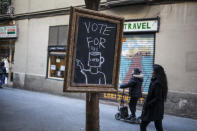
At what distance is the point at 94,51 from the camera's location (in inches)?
141

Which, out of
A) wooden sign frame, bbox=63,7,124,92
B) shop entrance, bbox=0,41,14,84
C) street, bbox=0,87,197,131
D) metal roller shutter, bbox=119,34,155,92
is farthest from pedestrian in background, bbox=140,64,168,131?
shop entrance, bbox=0,41,14,84

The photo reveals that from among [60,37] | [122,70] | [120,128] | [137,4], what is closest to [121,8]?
[137,4]

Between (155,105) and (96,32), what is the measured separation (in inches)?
96.4

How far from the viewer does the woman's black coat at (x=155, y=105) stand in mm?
5211

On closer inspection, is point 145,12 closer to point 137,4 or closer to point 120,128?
point 137,4

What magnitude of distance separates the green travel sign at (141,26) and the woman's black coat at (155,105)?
231 inches

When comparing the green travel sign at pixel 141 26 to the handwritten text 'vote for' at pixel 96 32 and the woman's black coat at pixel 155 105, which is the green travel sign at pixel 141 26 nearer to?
the woman's black coat at pixel 155 105

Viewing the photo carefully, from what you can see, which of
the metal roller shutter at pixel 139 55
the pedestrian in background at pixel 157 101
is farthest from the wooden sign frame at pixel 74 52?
the metal roller shutter at pixel 139 55

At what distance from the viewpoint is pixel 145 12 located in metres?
11.1

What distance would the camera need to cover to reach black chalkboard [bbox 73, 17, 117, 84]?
344 centimetres

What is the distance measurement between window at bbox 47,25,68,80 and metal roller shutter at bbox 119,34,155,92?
3946mm

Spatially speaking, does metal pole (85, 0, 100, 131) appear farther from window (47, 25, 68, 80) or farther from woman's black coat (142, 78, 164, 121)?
window (47, 25, 68, 80)

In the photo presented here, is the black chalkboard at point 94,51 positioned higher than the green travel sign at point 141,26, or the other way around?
the green travel sign at point 141,26

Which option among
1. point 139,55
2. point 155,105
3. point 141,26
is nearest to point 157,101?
point 155,105
